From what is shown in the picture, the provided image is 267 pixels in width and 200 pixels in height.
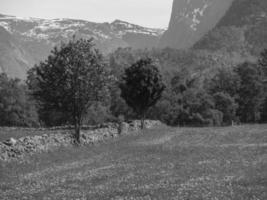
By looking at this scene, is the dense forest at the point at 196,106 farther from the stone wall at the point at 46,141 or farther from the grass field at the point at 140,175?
the grass field at the point at 140,175

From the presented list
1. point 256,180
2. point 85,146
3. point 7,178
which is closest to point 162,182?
point 256,180

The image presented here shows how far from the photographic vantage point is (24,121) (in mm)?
127562

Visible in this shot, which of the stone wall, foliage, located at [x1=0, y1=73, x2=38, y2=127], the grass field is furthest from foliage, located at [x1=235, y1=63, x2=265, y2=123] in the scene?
the grass field

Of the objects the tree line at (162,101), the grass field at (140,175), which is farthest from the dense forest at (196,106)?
the grass field at (140,175)

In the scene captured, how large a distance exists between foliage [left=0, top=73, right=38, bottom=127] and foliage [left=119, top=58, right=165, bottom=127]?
171ft

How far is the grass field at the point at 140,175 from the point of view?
19.7 m

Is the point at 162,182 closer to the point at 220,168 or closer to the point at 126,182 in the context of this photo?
the point at 126,182

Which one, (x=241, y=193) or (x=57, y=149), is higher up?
(x=241, y=193)

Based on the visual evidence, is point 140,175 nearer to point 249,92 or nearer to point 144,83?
point 144,83

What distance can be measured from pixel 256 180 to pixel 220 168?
21.3ft

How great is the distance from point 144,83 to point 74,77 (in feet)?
99.8

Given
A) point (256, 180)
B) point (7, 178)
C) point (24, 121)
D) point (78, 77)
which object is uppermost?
point (78, 77)

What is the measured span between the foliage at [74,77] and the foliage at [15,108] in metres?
75.2

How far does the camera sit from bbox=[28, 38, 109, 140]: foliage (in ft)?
168
